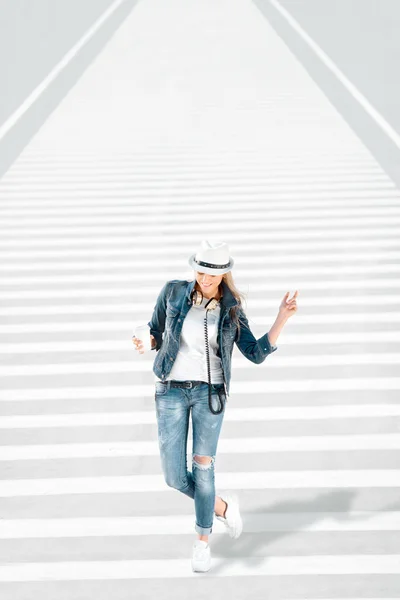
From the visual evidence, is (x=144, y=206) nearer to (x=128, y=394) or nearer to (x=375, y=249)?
(x=375, y=249)

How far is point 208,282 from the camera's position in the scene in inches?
205

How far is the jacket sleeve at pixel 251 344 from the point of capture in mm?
5398

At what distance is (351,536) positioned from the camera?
5.91 metres

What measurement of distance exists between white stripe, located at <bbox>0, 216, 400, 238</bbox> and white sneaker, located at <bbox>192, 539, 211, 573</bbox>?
228 inches

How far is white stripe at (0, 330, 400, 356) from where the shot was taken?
8.46 metres

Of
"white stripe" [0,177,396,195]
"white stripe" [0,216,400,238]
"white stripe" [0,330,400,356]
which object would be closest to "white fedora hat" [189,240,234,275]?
"white stripe" [0,330,400,356]

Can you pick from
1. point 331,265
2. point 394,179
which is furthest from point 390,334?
point 394,179

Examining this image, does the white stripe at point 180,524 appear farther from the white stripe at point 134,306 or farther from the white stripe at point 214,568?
the white stripe at point 134,306

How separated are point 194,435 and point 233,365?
9.03 feet

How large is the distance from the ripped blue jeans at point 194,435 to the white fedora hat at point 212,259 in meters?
0.55

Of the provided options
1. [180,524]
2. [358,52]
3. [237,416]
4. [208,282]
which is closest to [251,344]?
[208,282]

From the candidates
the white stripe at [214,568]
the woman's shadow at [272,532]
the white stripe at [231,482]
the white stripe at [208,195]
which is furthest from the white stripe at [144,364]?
the white stripe at [208,195]

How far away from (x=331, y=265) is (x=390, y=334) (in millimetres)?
1543

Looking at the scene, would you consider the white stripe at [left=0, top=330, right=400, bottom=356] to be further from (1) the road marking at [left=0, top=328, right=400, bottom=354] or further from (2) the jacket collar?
(2) the jacket collar
